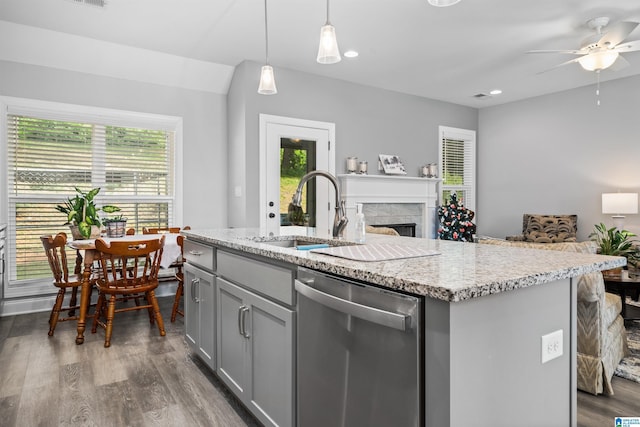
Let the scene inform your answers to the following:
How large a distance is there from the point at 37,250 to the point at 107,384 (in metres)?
2.45

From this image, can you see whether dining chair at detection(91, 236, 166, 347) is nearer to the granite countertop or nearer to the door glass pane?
the granite countertop

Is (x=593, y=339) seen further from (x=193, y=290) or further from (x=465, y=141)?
(x=465, y=141)

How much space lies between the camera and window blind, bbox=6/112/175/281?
3971 mm

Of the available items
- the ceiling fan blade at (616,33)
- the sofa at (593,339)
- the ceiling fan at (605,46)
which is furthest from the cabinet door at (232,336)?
the ceiling fan blade at (616,33)

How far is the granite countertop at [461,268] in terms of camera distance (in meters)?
0.96

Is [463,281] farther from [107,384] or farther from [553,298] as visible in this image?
[107,384]

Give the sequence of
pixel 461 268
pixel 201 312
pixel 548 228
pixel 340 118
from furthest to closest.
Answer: pixel 548 228
pixel 340 118
pixel 201 312
pixel 461 268

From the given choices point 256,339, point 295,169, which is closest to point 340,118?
point 295,169

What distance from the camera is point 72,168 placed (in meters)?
4.22

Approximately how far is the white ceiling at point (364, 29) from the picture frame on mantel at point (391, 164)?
1142 mm

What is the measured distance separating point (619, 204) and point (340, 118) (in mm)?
3622

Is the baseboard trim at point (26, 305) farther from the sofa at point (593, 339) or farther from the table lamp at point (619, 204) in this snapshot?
the table lamp at point (619, 204)

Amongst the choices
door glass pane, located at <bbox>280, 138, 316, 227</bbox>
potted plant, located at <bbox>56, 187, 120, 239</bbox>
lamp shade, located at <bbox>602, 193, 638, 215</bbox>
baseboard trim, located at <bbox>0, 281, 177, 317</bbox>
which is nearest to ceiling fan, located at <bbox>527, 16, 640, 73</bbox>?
lamp shade, located at <bbox>602, 193, 638, 215</bbox>

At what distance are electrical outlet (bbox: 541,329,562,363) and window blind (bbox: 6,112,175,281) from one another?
4.35 m
